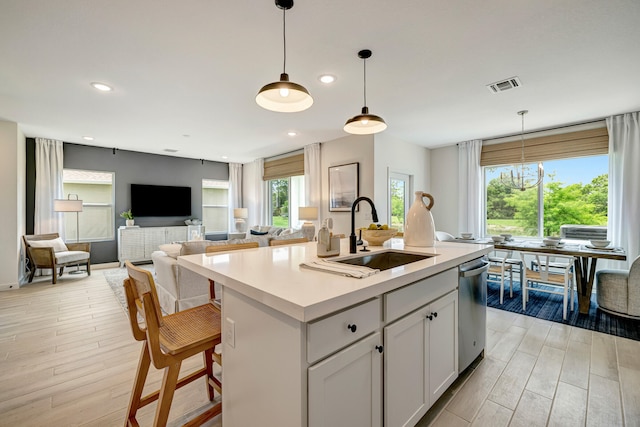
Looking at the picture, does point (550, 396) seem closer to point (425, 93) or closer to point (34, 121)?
point (425, 93)

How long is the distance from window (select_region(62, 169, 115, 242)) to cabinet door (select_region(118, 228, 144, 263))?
1.55 ft

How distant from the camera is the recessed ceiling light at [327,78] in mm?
2696

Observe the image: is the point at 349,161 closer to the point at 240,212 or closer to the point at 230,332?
the point at 240,212

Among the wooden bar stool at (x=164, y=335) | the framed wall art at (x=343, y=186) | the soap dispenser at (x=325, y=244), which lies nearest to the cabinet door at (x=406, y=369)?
the soap dispenser at (x=325, y=244)

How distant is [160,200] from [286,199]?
2.98 metres

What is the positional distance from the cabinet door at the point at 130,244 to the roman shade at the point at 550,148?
280 inches

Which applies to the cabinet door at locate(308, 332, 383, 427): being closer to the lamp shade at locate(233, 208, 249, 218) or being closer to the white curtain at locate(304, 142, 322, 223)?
the white curtain at locate(304, 142, 322, 223)

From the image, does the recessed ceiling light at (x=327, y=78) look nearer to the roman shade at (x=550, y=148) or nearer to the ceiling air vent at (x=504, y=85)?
the ceiling air vent at (x=504, y=85)

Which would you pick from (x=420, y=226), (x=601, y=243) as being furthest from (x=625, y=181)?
(x=420, y=226)

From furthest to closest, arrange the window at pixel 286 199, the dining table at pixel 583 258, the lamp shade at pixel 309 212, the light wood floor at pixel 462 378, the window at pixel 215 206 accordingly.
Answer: the window at pixel 215 206, the window at pixel 286 199, the lamp shade at pixel 309 212, the dining table at pixel 583 258, the light wood floor at pixel 462 378

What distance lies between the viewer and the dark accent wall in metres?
5.54

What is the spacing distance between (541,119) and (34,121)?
736cm

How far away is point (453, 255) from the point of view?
1.78m

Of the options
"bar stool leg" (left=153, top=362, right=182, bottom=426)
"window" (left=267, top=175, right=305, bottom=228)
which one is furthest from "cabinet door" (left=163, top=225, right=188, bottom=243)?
"bar stool leg" (left=153, top=362, right=182, bottom=426)
